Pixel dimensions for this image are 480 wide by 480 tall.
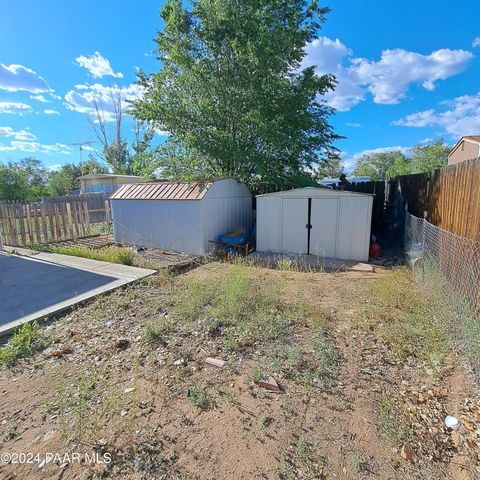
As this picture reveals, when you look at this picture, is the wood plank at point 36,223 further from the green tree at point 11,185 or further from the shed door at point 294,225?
the green tree at point 11,185

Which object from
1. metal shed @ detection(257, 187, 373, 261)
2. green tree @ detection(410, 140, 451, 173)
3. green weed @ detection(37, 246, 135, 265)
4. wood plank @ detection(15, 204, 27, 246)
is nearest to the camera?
green weed @ detection(37, 246, 135, 265)

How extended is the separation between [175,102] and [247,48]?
10.1ft

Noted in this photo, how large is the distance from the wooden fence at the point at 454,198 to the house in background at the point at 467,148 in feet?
67.0

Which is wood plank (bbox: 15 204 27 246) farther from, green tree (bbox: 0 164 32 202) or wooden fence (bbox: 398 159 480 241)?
green tree (bbox: 0 164 32 202)

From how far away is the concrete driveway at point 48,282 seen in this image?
438 centimetres

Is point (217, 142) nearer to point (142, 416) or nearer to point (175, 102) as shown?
point (175, 102)

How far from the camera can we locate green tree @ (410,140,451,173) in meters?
30.1

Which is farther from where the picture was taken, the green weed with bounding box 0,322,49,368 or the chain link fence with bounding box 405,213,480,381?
the green weed with bounding box 0,322,49,368

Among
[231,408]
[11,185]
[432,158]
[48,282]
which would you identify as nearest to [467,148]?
[432,158]

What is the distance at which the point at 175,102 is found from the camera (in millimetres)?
10375

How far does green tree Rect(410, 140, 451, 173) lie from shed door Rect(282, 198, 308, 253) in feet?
90.2

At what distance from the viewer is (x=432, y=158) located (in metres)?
31.2

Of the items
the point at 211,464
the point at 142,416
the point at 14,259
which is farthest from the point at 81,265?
the point at 211,464

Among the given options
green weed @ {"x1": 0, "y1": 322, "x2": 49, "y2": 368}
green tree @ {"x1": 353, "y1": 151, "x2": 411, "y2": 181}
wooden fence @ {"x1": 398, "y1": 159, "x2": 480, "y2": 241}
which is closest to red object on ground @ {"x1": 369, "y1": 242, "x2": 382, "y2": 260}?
wooden fence @ {"x1": 398, "y1": 159, "x2": 480, "y2": 241}
